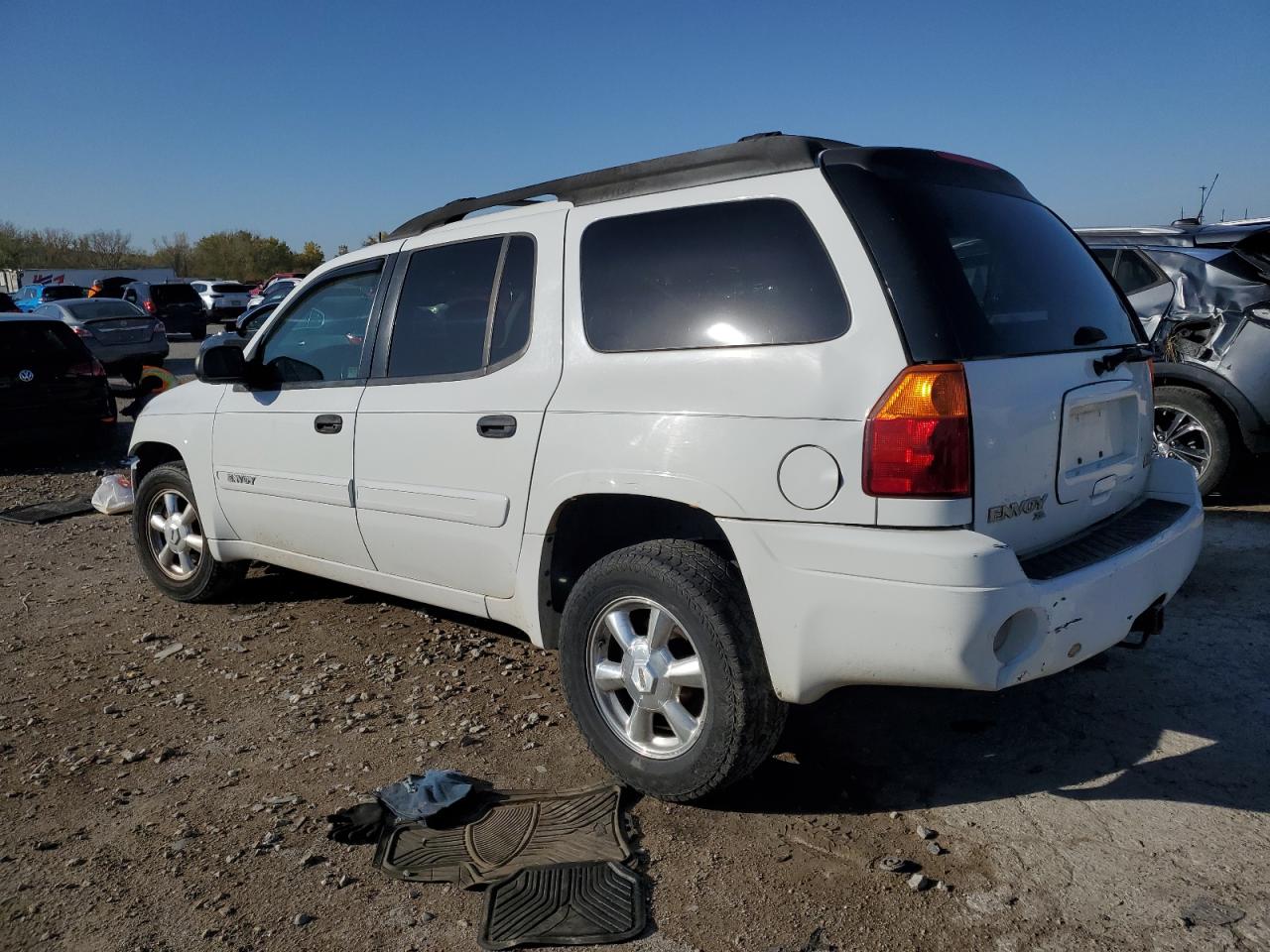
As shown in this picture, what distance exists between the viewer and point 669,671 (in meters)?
3.03

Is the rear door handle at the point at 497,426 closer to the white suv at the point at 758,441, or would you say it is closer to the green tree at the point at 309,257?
the white suv at the point at 758,441

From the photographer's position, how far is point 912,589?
2527 mm

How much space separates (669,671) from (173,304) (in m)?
28.8

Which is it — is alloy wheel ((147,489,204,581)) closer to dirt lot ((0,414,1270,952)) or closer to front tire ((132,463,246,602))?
front tire ((132,463,246,602))

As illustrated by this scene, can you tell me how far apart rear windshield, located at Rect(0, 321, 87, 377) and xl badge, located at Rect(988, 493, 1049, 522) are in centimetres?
987

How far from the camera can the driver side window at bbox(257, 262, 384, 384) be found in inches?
170

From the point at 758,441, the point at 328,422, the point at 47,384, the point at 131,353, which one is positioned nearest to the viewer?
the point at 758,441

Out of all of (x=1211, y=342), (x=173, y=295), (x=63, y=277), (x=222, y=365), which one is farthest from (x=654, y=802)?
(x=63, y=277)

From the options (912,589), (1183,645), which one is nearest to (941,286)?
(912,589)

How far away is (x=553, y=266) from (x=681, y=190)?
0.57 metres

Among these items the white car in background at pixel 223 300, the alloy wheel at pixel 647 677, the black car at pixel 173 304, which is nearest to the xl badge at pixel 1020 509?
the alloy wheel at pixel 647 677

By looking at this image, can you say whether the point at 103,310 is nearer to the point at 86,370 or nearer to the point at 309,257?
the point at 86,370

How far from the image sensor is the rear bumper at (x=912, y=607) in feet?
8.23

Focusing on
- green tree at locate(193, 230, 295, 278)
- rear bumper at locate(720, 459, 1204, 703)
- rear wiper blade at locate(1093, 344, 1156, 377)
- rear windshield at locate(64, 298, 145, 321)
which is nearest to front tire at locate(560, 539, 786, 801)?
rear bumper at locate(720, 459, 1204, 703)
